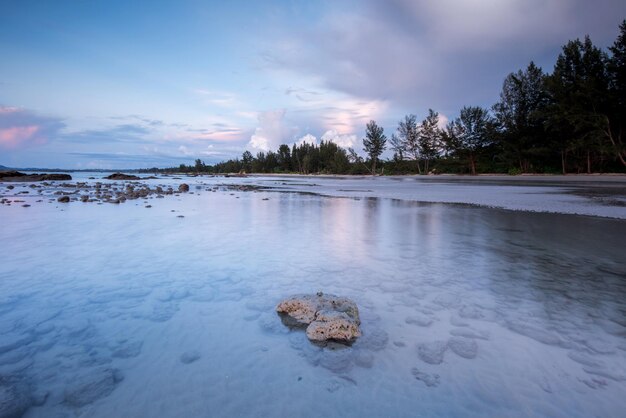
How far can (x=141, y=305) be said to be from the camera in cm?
369

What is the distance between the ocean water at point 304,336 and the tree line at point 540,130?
105 ft

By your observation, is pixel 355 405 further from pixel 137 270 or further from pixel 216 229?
pixel 216 229

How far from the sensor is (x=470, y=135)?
5150 centimetres

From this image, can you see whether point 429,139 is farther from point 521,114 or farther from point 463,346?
point 463,346

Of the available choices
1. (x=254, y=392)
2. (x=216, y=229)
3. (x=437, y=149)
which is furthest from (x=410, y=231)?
(x=437, y=149)

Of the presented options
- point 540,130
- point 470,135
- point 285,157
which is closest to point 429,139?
point 470,135

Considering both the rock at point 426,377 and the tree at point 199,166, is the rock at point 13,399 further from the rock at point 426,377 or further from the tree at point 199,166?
the tree at point 199,166

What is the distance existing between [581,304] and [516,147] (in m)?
45.4

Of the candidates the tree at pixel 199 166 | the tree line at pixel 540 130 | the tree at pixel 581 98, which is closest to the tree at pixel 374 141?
the tree line at pixel 540 130

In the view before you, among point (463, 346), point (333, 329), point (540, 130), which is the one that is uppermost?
point (540, 130)

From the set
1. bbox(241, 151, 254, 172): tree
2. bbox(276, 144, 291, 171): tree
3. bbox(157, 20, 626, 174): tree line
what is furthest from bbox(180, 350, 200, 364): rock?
bbox(241, 151, 254, 172): tree

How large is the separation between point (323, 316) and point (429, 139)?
210 feet

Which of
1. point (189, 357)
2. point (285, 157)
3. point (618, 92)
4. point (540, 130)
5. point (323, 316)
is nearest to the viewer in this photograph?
point (189, 357)

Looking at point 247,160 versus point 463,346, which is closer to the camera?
point 463,346
